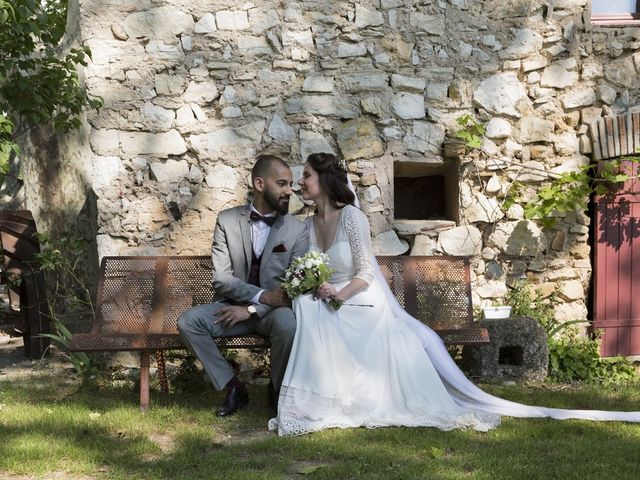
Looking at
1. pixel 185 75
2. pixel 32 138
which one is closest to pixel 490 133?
pixel 185 75

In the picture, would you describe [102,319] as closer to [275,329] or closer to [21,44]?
[275,329]

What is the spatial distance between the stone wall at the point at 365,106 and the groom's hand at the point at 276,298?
1.28 meters

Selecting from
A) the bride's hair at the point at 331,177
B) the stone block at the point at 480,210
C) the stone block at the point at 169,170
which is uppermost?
the stone block at the point at 169,170

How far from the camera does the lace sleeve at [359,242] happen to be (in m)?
4.72

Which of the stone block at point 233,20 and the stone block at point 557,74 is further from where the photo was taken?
the stone block at point 557,74

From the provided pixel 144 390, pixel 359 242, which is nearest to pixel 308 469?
pixel 144 390

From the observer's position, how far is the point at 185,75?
18.8 ft

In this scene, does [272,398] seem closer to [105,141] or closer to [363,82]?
[105,141]

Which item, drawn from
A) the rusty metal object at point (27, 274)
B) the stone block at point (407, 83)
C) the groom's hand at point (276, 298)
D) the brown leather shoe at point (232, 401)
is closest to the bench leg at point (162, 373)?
the brown leather shoe at point (232, 401)

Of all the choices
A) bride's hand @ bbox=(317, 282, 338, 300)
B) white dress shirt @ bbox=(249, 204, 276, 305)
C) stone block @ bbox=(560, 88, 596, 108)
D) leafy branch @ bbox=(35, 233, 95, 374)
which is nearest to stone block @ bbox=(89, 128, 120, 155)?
leafy branch @ bbox=(35, 233, 95, 374)

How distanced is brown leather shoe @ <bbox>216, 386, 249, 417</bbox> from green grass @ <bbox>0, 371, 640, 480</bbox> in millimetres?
56

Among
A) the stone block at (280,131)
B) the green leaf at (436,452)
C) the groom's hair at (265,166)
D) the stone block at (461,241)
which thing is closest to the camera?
the green leaf at (436,452)

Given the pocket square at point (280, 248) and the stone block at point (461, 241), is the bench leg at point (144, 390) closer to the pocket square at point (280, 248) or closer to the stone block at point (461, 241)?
the pocket square at point (280, 248)

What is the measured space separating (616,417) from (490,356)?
1265 millimetres
